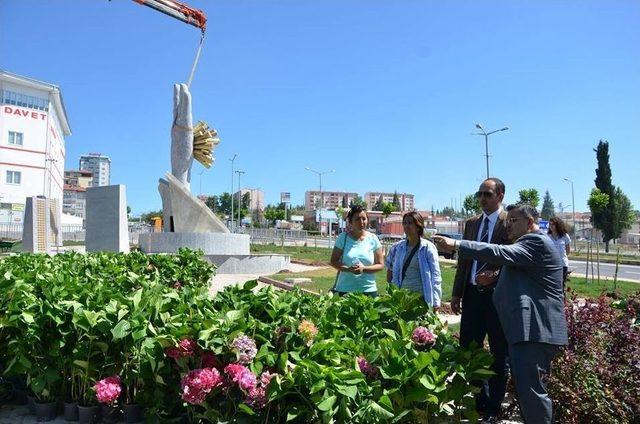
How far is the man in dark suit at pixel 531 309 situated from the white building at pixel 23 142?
2142 inches

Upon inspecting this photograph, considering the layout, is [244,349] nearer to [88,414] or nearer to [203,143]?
[88,414]

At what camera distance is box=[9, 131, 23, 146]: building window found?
171ft

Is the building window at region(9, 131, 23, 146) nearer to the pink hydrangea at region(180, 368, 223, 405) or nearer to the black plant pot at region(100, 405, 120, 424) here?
the black plant pot at region(100, 405, 120, 424)

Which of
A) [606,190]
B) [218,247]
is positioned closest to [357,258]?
[218,247]

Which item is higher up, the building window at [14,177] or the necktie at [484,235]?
the building window at [14,177]

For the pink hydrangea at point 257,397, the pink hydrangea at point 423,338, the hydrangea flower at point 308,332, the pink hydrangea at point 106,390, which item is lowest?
the pink hydrangea at point 106,390

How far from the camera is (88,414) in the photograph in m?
3.53

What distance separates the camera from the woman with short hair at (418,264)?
447 centimetres

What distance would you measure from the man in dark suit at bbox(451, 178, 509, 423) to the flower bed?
432mm

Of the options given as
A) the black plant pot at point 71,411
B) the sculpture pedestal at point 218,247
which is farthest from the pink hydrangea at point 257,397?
the sculpture pedestal at point 218,247

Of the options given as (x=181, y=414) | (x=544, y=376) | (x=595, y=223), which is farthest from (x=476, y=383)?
(x=595, y=223)

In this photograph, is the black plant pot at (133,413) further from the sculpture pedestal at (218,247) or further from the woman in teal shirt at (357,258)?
the sculpture pedestal at (218,247)

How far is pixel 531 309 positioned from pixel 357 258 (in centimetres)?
217

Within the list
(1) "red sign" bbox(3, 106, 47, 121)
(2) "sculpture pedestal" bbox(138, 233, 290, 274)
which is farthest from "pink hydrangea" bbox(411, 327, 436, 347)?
(1) "red sign" bbox(3, 106, 47, 121)
